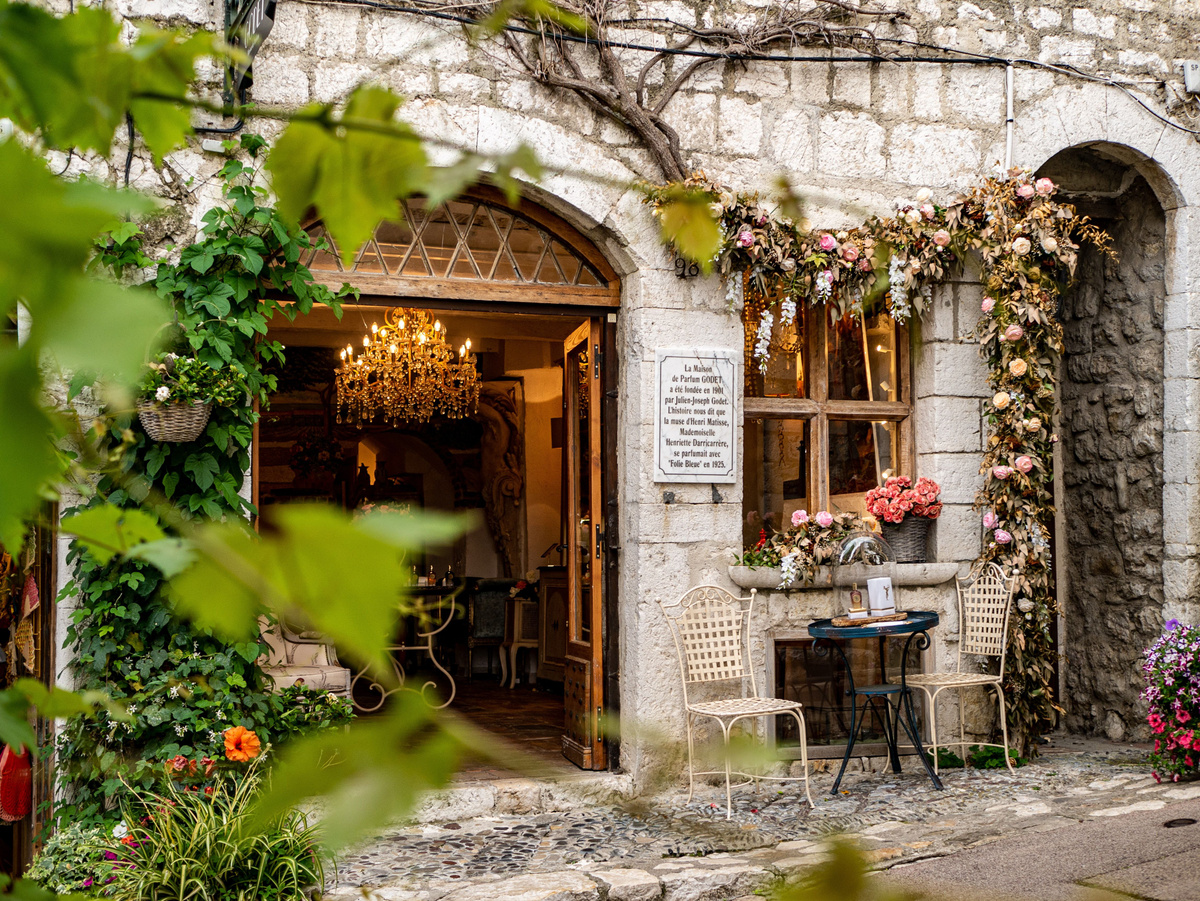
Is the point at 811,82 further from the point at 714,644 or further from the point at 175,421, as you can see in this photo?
the point at 175,421

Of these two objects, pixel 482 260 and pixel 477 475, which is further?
pixel 477 475

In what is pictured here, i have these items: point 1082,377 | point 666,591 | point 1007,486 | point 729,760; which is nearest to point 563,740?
point 666,591

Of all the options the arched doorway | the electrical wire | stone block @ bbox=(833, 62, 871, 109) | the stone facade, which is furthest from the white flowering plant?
stone block @ bbox=(833, 62, 871, 109)

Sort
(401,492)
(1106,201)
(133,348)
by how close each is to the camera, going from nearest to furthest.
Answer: (133,348)
(1106,201)
(401,492)

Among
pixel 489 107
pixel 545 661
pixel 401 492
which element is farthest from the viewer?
pixel 401 492

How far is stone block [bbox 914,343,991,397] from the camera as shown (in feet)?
17.7

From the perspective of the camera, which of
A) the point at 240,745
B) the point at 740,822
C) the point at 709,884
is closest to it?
the point at 740,822

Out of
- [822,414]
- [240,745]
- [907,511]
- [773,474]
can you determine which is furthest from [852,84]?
[240,745]

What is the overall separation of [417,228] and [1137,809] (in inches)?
149

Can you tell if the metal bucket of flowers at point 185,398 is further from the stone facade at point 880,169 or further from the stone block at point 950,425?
the stone block at point 950,425

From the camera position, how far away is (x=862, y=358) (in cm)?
555

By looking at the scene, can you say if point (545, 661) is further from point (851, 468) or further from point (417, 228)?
point (417, 228)

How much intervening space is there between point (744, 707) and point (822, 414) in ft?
5.19

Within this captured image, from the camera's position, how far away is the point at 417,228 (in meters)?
4.89
